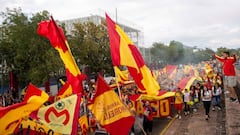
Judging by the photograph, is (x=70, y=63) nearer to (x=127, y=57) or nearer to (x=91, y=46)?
(x=127, y=57)

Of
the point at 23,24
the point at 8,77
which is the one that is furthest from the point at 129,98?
the point at 8,77

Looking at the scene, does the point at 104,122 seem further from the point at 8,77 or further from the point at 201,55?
the point at 201,55

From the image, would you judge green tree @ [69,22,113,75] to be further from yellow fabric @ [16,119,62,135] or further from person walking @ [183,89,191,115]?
yellow fabric @ [16,119,62,135]

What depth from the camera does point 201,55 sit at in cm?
10669

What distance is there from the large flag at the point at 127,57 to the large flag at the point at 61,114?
2.07 m

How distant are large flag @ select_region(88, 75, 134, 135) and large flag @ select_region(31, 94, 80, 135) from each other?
914mm

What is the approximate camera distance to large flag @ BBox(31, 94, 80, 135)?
21.2ft

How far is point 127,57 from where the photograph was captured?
28.5ft

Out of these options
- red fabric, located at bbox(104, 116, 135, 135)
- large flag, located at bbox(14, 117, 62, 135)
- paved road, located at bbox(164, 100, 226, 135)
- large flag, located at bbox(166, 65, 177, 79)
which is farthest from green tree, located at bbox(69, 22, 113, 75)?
red fabric, located at bbox(104, 116, 135, 135)

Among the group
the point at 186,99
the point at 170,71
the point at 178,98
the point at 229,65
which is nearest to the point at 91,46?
the point at 170,71

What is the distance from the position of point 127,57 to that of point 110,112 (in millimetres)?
2046

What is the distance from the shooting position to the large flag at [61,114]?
6.46 m

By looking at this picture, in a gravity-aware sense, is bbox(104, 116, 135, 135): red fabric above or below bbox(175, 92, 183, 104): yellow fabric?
above

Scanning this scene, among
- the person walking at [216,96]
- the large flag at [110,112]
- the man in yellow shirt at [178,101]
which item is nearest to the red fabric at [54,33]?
the large flag at [110,112]
